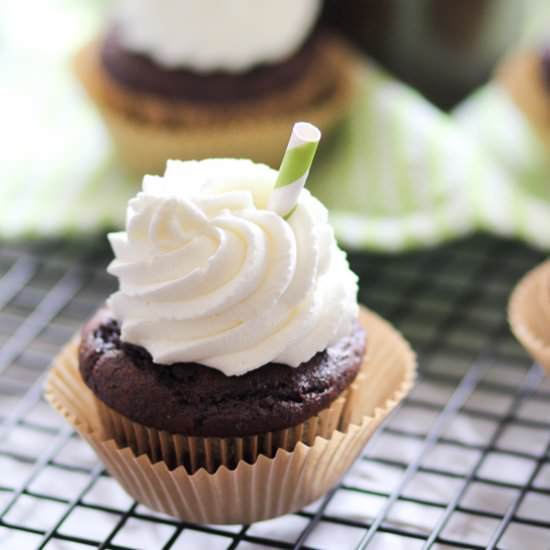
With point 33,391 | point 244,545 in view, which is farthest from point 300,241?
point 33,391

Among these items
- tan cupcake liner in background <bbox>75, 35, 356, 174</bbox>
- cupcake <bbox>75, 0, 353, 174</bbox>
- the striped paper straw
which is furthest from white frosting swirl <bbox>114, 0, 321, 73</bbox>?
the striped paper straw

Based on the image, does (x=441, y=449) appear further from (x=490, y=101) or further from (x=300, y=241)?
(x=490, y=101)

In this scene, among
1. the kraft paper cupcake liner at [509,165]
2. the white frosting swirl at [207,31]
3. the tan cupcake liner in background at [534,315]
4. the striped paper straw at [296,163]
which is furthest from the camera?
the white frosting swirl at [207,31]

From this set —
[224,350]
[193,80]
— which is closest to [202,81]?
[193,80]

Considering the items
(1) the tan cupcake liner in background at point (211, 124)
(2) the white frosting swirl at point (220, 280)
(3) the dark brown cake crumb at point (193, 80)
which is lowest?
(1) the tan cupcake liner in background at point (211, 124)

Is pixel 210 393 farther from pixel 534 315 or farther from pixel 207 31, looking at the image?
pixel 207 31

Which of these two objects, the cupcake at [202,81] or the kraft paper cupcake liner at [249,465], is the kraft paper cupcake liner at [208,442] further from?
the cupcake at [202,81]

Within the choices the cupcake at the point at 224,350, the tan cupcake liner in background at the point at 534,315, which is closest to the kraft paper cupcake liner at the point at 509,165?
the tan cupcake liner in background at the point at 534,315
